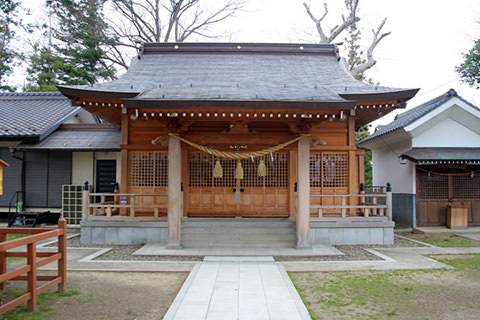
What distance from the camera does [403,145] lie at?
1312 cm

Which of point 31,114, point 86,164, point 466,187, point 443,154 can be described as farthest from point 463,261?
point 31,114

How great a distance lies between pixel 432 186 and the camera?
1249 centimetres

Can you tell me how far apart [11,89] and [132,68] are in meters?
14.8

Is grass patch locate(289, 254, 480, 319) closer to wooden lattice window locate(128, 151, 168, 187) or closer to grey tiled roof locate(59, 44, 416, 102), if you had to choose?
A: grey tiled roof locate(59, 44, 416, 102)

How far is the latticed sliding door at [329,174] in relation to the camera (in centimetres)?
1020

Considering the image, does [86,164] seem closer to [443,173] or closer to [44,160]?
[44,160]

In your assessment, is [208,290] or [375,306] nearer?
[375,306]

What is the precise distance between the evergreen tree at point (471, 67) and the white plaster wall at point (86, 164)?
15.6 meters

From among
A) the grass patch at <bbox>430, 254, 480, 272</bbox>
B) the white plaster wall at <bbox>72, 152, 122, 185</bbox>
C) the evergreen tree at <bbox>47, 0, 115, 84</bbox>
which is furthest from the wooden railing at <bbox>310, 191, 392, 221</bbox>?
the evergreen tree at <bbox>47, 0, 115, 84</bbox>

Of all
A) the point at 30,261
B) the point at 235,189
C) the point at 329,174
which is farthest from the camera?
the point at 329,174

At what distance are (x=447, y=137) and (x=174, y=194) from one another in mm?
10695

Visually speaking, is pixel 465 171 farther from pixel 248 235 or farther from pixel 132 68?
pixel 132 68

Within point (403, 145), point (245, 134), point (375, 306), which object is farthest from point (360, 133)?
point (375, 306)

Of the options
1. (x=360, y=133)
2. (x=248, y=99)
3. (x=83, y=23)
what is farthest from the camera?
(x=360, y=133)
